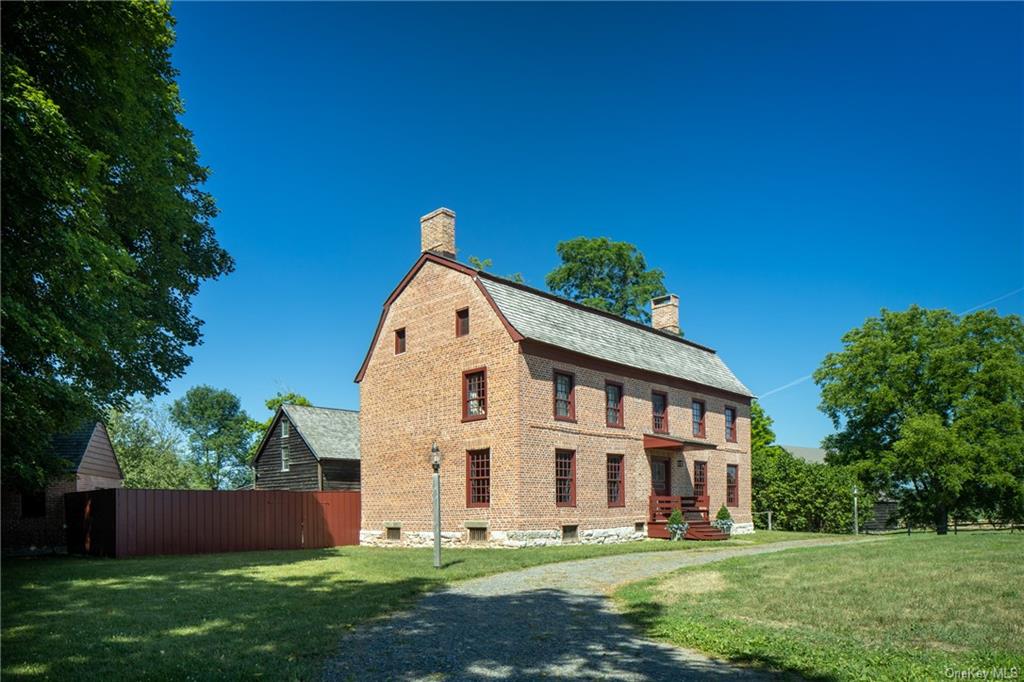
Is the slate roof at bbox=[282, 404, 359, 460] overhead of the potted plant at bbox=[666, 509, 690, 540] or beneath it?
overhead

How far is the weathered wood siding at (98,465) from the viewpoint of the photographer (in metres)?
29.8

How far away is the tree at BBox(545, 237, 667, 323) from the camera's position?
144 feet

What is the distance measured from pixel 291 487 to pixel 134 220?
19.7m

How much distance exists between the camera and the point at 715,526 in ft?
87.2

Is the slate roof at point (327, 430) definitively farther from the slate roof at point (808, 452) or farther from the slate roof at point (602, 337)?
the slate roof at point (808, 452)

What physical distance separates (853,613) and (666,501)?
674 inches

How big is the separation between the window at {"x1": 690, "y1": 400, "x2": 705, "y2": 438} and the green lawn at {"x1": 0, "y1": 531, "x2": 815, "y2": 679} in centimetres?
1255

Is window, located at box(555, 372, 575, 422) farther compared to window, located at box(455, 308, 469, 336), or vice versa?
window, located at box(455, 308, 469, 336)

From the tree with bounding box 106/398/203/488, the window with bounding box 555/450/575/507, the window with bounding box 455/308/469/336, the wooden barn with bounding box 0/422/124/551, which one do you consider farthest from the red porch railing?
the tree with bounding box 106/398/203/488

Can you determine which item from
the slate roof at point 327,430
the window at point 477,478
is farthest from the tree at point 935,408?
the slate roof at point 327,430

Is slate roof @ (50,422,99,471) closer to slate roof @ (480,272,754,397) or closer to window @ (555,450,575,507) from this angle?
slate roof @ (480,272,754,397)

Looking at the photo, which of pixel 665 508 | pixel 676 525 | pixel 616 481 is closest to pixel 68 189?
pixel 616 481

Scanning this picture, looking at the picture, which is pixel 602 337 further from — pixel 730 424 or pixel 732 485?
pixel 732 485

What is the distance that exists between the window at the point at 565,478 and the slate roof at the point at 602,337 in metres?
3.46
